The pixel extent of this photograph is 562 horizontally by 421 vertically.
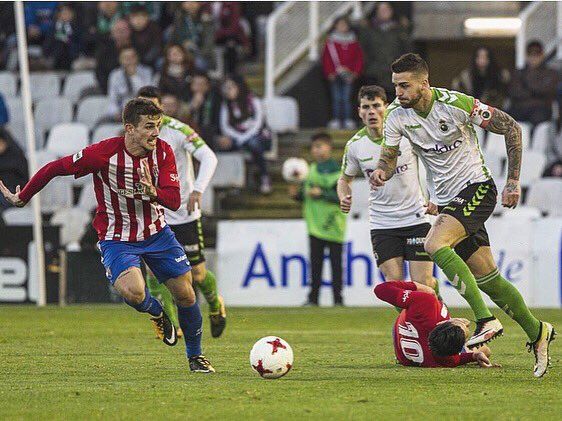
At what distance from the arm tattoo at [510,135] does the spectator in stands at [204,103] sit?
1128 cm

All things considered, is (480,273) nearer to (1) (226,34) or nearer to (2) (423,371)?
(2) (423,371)

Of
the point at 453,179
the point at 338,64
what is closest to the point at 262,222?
the point at 338,64

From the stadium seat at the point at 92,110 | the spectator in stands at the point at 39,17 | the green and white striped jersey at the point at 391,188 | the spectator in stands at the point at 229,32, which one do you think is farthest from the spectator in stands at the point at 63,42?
the green and white striped jersey at the point at 391,188

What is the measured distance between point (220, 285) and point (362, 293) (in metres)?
1.82

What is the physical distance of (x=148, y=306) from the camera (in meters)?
9.85

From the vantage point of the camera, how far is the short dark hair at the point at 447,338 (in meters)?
9.16

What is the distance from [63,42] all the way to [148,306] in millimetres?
14560

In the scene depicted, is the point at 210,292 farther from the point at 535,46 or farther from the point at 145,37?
the point at 145,37

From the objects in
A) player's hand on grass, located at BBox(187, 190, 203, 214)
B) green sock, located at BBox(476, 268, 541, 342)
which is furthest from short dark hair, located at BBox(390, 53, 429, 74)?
player's hand on grass, located at BBox(187, 190, 203, 214)

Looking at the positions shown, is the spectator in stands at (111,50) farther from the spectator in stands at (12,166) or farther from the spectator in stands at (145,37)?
the spectator in stands at (12,166)

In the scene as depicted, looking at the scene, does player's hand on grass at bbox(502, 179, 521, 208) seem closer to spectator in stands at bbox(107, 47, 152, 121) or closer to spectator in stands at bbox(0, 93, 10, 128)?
spectator in stands at bbox(107, 47, 152, 121)

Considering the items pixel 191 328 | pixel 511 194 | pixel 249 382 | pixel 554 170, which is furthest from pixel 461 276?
pixel 554 170

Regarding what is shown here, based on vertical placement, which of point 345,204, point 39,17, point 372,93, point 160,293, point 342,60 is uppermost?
point 39,17

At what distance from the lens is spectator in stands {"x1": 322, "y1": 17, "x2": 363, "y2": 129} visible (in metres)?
21.5
